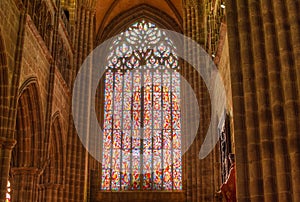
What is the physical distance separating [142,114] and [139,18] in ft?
22.1

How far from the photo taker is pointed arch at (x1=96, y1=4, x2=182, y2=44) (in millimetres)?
32719

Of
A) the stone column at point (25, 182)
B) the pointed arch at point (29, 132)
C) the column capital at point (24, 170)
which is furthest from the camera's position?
the pointed arch at point (29, 132)

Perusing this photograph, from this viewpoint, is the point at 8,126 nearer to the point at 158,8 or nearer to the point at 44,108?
the point at 44,108

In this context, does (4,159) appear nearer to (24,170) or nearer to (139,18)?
(24,170)

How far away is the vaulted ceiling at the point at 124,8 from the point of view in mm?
31570

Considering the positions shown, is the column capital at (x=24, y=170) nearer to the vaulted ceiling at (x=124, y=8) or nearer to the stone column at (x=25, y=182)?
the stone column at (x=25, y=182)

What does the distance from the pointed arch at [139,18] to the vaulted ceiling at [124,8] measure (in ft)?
0.51

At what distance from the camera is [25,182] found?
1839cm

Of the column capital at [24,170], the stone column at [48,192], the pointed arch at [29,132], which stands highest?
the pointed arch at [29,132]

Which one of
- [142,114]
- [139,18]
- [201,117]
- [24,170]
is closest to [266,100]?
[24,170]

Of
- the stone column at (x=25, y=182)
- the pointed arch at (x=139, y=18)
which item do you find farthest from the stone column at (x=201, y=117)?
the stone column at (x=25, y=182)

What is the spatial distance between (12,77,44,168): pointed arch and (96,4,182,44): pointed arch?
14405 millimetres

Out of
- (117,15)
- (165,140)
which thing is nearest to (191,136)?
(165,140)

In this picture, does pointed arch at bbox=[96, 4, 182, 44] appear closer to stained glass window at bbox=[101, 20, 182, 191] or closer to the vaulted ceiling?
the vaulted ceiling
